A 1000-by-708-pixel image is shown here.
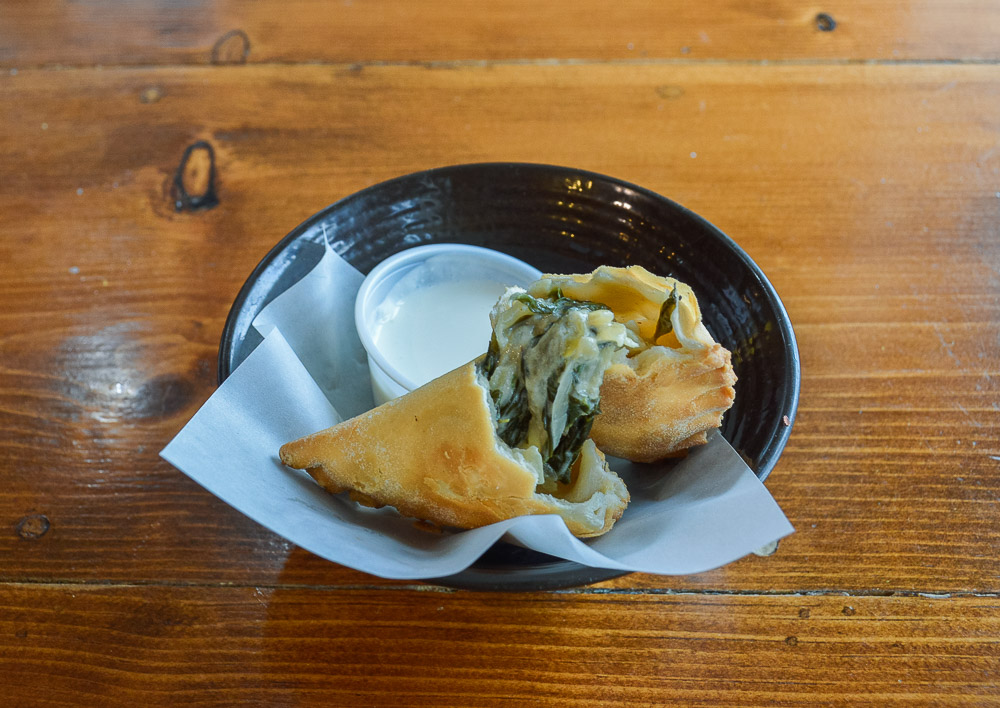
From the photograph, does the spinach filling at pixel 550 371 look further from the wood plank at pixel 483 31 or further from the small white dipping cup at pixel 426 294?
the wood plank at pixel 483 31

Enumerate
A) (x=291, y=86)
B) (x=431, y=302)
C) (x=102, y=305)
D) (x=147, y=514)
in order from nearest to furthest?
(x=147, y=514)
(x=431, y=302)
(x=102, y=305)
(x=291, y=86)

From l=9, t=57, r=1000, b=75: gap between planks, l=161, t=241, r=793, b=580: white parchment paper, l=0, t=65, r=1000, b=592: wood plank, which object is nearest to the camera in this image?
l=161, t=241, r=793, b=580: white parchment paper

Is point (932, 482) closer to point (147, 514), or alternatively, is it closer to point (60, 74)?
point (147, 514)

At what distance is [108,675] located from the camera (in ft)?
2.93

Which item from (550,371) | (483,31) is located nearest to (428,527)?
(550,371)

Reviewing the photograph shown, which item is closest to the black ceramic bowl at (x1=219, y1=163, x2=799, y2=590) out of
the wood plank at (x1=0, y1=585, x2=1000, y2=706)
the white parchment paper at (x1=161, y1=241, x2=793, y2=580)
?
the white parchment paper at (x1=161, y1=241, x2=793, y2=580)

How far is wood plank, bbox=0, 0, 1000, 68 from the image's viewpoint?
69.0 inches

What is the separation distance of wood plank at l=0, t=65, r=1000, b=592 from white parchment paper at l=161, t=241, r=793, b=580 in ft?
0.47

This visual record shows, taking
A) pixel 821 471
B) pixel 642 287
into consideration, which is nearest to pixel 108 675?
pixel 642 287

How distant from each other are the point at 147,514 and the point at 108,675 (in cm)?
22

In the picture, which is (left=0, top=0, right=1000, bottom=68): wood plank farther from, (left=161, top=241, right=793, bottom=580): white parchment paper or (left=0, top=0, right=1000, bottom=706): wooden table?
(left=161, top=241, right=793, bottom=580): white parchment paper

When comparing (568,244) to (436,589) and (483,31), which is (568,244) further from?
(483,31)

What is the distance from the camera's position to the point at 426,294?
4.00 feet

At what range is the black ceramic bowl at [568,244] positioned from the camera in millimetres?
962
